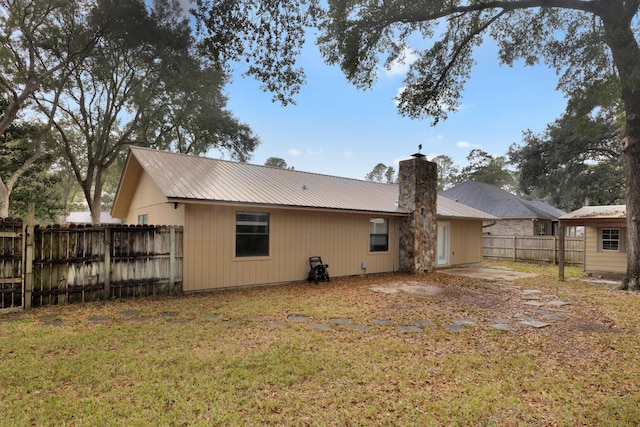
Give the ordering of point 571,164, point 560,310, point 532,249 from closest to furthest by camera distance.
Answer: point 560,310, point 532,249, point 571,164

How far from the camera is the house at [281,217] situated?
25.7ft

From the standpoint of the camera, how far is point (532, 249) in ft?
52.3

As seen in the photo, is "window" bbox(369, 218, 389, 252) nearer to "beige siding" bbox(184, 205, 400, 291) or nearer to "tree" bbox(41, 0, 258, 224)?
"beige siding" bbox(184, 205, 400, 291)

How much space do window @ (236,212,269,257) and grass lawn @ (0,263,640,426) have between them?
6.98 feet

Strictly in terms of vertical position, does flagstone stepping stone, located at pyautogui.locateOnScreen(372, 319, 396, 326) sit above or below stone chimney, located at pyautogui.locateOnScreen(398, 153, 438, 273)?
below

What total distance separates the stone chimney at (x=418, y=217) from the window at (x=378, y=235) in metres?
0.67

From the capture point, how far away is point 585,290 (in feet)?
28.9

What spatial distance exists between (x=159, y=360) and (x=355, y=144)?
76.5 ft

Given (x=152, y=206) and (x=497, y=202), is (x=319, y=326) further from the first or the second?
(x=497, y=202)

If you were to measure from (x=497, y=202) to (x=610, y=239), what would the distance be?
Answer: 33.9 feet

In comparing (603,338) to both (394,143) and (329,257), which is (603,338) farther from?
(394,143)

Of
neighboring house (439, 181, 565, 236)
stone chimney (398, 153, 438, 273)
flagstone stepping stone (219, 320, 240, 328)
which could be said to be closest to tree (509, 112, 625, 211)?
neighboring house (439, 181, 565, 236)

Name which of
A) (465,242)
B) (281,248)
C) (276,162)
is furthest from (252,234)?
(276,162)

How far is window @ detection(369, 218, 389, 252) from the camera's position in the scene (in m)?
11.2
